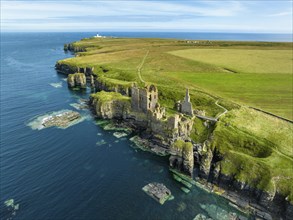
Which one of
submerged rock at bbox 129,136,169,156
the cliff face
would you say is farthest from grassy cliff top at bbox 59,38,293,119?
submerged rock at bbox 129,136,169,156

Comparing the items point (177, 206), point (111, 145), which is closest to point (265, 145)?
point (177, 206)

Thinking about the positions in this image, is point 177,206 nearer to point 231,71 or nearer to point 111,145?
point 111,145

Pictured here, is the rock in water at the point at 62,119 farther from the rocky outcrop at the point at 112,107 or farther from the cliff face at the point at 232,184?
the cliff face at the point at 232,184

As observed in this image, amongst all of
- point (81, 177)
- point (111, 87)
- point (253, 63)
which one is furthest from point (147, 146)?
point (253, 63)

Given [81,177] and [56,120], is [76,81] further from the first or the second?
[81,177]

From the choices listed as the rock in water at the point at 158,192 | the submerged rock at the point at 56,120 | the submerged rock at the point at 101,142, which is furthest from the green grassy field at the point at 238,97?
the submerged rock at the point at 56,120
